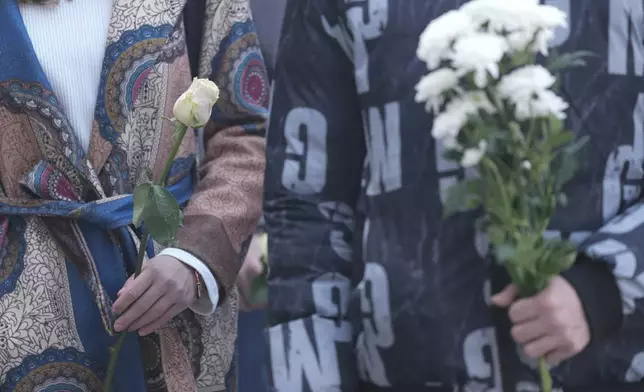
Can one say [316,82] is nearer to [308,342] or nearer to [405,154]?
[405,154]

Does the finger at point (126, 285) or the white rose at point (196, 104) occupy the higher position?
the white rose at point (196, 104)

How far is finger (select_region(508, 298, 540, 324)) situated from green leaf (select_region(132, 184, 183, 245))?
0.71 m

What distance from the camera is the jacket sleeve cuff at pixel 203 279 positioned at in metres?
2.22

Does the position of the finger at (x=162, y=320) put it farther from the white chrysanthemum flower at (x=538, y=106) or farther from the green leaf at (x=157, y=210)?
the white chrysanthemum flower at (x=538, y=106)

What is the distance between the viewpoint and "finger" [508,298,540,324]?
145 centimetres

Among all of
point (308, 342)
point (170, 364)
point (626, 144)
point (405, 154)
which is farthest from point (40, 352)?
point (626, 144)

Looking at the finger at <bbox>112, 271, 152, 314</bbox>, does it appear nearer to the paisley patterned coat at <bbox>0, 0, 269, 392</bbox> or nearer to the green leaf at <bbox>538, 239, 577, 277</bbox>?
the paisley patterned coat at <bbox>0, 0, 269, 392</bbox>

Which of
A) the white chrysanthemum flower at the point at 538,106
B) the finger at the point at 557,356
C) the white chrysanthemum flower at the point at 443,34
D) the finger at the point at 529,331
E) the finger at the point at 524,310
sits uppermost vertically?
the white chrysanthemum flower at the point at 443,34

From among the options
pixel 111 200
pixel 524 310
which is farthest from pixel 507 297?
pixel 111 200

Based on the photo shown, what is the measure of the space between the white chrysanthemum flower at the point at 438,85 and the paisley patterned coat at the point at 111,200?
0.92 meters

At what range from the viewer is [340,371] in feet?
5.75

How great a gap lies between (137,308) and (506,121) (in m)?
0.95

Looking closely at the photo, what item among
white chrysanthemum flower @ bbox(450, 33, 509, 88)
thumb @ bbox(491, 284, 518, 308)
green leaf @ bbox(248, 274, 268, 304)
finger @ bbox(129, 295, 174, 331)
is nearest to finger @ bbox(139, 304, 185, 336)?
finger @ bbox(129, 295, 174, 331)

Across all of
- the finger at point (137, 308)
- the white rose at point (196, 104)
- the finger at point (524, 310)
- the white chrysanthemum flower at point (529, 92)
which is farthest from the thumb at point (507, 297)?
the finger at point (137, 308)
